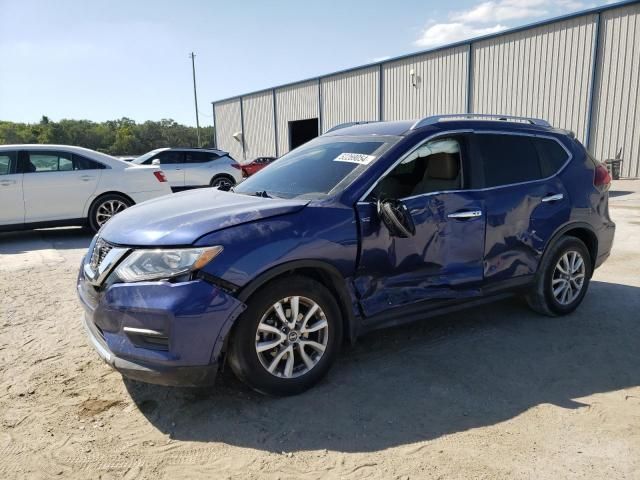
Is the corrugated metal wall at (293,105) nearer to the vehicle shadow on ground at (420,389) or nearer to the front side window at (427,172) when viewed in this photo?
the front side window at (427,172)

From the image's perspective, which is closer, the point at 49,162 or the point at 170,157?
the point at 49,162

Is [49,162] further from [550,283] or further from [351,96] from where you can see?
[351,96]

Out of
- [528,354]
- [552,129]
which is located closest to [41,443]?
[528,354]

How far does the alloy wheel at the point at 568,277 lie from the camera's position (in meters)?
4.54

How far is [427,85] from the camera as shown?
22.0m

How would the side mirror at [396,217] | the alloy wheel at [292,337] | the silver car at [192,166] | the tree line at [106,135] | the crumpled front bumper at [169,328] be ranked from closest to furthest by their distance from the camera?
the crumpled front bumper at [169,328] → the alloy wheel at [292,337] → the side mirror at [396,217] → the silver car at [192,166] → the tree line at [106,135]

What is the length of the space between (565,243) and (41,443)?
428 cm

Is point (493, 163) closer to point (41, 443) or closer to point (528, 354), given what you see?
point (528, 354)

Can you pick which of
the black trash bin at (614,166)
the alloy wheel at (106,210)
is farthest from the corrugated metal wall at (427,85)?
the alloy wheel at (106,210)

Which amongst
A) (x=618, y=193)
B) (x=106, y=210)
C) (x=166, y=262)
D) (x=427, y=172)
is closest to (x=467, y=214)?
(x=427, y=172)

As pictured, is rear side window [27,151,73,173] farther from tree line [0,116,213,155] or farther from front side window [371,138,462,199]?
tree line [0,116,213,155]

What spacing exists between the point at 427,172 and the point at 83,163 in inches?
269

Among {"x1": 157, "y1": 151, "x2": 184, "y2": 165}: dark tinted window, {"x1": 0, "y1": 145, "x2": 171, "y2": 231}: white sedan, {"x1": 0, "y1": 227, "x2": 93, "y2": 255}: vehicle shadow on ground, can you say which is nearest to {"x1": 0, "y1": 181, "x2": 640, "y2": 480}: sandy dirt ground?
{"x1": 0, "y1": 227, "x2": 93, "y2": 255}: vehicle shadow on ground

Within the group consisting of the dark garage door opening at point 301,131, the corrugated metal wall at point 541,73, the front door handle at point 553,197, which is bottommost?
the front door handle at point 553,197
